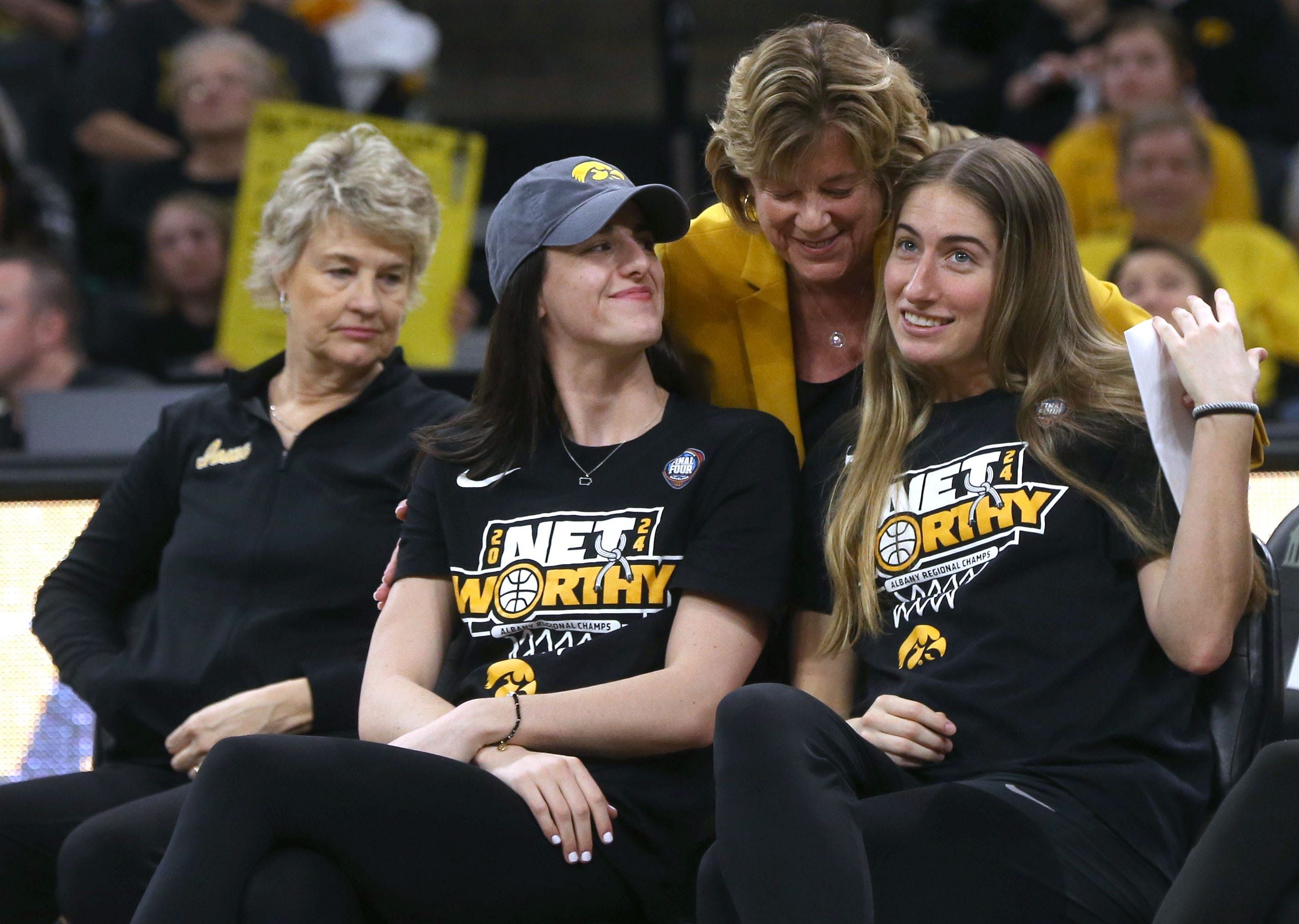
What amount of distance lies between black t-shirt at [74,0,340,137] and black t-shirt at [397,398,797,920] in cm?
281

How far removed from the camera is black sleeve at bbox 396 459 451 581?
222 cm

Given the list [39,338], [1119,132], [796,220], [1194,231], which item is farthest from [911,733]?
[1119,132]

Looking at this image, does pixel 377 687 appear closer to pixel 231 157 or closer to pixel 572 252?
pixel 572 252

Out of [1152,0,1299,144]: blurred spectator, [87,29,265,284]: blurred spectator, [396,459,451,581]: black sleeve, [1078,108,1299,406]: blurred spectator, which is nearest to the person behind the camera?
[396,459,451,581]: black sleeve

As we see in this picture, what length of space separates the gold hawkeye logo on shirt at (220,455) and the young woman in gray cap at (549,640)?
0.42 m

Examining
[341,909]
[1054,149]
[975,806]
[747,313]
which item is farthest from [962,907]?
[1054,149]

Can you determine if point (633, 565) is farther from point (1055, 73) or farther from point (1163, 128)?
point (1055, 73)

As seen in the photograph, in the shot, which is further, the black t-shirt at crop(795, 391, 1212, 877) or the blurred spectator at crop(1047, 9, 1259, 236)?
the blurred spectator at crop(1047, 9, 1259, 236)

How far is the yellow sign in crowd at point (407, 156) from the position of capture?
3.37 m

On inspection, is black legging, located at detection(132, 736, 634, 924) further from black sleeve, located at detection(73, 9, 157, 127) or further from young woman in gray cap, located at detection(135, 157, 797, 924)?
black sleeve, located at detection(73, 9, 157, 127)

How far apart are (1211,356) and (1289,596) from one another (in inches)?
20.9

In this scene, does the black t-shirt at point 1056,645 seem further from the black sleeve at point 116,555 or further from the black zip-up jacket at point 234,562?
the black sleeve at point 116,555

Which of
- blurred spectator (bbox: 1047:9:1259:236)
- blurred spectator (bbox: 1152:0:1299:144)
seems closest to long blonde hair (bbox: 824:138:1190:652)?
blurred spectator (bbox: 1047:9:1259:236)

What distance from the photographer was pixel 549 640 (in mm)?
2098
